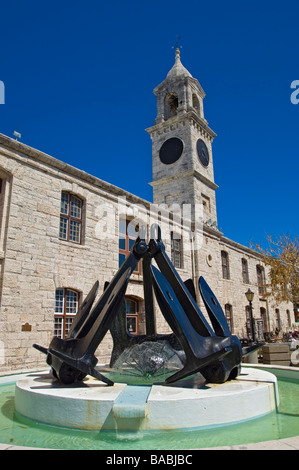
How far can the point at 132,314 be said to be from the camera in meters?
13.9

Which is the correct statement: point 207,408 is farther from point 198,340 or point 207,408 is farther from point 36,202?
point 36,202

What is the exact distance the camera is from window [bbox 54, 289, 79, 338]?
10.6 meters

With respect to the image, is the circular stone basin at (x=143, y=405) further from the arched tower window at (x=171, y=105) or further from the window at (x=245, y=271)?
the arched tower window at (x=171, y=105)

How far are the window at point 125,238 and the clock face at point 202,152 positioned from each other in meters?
13.4

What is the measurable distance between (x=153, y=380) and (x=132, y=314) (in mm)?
8863

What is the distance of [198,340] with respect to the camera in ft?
14.8

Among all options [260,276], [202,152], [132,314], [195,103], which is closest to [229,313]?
[260,276]

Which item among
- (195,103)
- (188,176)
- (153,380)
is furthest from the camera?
(195,103)

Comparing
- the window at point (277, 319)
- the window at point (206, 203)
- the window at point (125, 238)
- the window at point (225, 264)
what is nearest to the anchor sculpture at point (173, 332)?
the window at point (125, 238)

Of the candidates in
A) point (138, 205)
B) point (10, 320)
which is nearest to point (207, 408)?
point (10, 320)

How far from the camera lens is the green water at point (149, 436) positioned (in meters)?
3.13

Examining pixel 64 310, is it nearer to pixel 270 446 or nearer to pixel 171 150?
pixel 270 446

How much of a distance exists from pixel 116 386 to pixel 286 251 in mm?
15465

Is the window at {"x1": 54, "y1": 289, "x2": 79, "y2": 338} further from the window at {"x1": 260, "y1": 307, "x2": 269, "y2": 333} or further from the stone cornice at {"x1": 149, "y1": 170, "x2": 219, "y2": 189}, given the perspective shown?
the window at {"x1": 260, "y1": 307, "x2": 269, "y2": 333}
